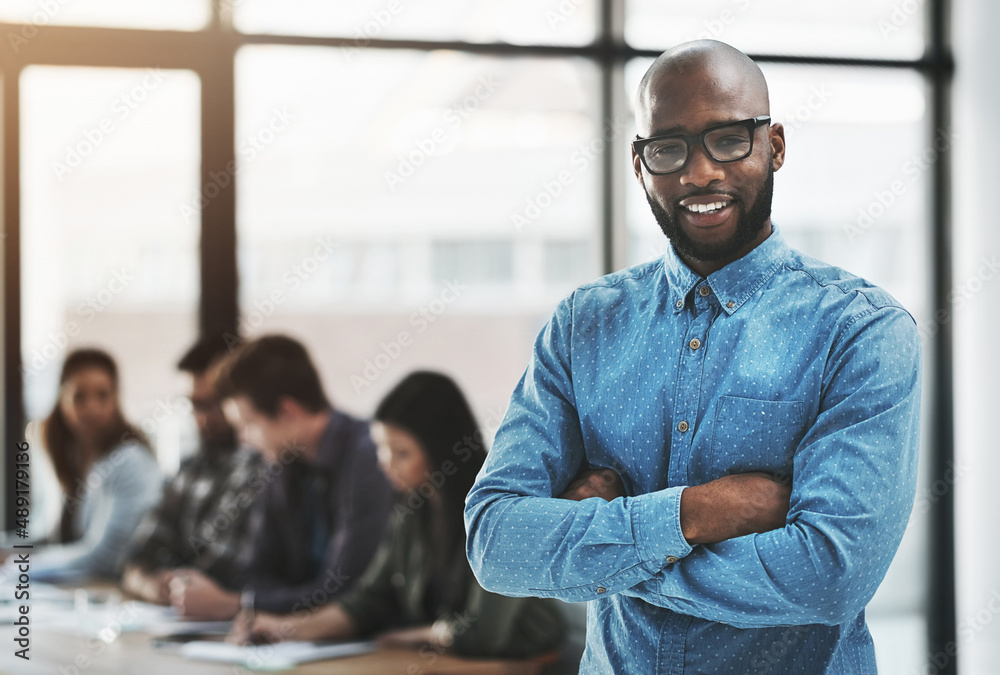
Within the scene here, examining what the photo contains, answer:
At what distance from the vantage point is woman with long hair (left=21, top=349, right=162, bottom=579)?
11.4ft

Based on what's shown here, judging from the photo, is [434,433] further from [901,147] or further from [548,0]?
[901,147]

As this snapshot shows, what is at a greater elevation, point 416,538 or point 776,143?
point 776,143

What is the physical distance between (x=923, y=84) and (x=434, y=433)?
106 inches

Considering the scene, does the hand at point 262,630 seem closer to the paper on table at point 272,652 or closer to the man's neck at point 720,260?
the paper on table at point 272,652

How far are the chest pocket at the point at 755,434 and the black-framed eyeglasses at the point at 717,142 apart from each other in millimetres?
309

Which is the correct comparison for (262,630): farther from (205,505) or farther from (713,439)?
(713,439)

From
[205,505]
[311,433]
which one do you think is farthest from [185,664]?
[205,505]

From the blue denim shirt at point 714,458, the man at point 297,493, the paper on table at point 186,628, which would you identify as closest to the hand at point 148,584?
the man at point 297,493

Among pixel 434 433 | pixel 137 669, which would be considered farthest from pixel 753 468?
pixel 137 669

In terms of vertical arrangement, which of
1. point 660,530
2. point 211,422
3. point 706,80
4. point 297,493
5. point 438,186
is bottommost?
point 297,493

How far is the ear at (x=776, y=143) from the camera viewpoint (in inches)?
→ 47.5

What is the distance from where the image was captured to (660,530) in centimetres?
109

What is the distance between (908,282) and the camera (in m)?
3.86

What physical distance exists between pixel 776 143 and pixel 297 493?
2282 millimetres
